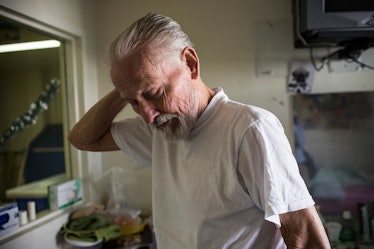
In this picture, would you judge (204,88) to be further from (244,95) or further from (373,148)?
(373,148)

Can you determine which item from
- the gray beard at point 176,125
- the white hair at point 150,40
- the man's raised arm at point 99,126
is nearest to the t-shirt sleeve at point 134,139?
the man's raised arm at point 99,126

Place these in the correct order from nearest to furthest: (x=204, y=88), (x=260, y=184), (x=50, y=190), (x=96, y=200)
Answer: (x=260, y=184) → (x=204, y=88) → (x=50, y=190) → (x=96, y=200)

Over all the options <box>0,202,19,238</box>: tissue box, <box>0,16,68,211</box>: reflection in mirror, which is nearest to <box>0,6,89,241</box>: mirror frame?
<box>0,16,68,211</box>: reflection in mirror

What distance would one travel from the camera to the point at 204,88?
86 cm

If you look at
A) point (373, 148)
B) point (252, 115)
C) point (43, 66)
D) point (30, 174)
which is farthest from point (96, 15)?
point (373, 148)

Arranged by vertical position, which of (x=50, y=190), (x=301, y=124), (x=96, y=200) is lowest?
(x=96, y=200)

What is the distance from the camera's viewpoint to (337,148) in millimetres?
1743

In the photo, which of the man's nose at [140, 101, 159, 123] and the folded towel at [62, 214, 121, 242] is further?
the folded towel at [62, 214, 121, 242]

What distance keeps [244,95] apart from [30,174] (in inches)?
47.5

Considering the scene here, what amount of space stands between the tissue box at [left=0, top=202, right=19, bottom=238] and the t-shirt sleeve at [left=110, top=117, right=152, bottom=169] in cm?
60

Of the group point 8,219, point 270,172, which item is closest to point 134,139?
point 270,172

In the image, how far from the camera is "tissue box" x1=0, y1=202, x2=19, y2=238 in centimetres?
125

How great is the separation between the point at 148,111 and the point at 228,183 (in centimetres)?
26

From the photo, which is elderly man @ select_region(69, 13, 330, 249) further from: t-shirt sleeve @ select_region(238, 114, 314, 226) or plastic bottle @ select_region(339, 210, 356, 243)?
plastic bottle @ select_region(339, 210, 356, 243)
